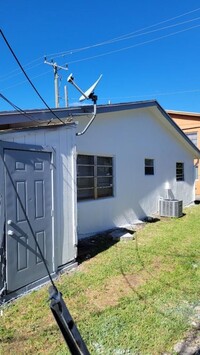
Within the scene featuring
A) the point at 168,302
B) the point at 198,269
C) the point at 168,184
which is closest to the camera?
the point at 168,302

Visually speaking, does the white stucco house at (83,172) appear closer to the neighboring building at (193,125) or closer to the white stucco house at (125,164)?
the white stucco house at (125,164)

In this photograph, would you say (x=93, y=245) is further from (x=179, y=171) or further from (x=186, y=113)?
(x=186, y=113)

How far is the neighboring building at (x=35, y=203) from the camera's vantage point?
3980mm

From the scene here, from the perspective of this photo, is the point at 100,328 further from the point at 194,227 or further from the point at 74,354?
the point at 194,227

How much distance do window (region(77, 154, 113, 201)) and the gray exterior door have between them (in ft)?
9.38

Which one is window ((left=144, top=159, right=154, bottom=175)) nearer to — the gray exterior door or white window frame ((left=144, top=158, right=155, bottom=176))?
white window frame ((left=144, top=158, right=155, bottom=176))

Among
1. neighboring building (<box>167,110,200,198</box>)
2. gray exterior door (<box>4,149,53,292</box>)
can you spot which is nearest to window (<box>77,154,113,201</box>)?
gray exterior door (<box>4,149,53,292</box>)

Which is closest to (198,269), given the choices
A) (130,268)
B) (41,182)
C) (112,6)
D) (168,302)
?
(130,268)

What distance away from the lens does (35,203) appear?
4457mm

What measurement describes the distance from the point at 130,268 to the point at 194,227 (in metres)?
4.50

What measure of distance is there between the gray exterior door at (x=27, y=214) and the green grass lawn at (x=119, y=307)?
39 cm

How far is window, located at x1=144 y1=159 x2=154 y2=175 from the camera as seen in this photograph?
10.8 meters

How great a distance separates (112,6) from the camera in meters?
8.10

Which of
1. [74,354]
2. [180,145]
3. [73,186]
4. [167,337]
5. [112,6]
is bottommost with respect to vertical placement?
[167,337]
